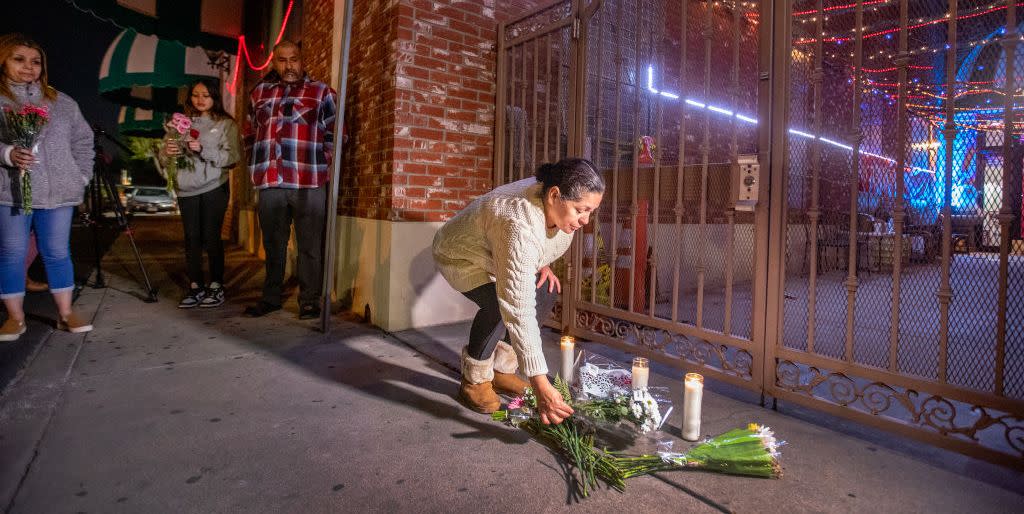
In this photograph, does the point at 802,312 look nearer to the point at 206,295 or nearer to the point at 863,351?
the point at 863,351

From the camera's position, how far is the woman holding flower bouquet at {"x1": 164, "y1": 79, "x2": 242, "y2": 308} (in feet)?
14.1

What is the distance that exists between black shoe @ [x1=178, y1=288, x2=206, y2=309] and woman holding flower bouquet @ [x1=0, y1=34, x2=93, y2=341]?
0.92 m

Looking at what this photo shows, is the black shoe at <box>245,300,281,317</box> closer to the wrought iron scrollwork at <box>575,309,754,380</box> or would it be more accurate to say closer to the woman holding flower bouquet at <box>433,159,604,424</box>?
the woman holding flower bouquet at <box>433,159,604,424</box>

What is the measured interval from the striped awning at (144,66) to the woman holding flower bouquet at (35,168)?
4.96 meters

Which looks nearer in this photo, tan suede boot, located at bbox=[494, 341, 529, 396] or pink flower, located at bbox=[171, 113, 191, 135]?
tan suede boot, located at bbox=[494, 341, 529, 396]

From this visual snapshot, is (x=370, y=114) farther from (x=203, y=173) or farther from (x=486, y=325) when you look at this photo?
(x=486, y=325)

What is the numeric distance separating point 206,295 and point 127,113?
7.49 metres

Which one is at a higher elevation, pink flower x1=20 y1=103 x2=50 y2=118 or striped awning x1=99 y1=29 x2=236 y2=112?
A: striped awning x1=99 y1=29 x2=236 y2=112

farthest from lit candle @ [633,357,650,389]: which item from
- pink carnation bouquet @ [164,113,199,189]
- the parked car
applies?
the parked car

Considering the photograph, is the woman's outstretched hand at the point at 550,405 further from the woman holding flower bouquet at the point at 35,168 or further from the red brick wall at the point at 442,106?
the woman holding flower bouquet at the point at 35,168

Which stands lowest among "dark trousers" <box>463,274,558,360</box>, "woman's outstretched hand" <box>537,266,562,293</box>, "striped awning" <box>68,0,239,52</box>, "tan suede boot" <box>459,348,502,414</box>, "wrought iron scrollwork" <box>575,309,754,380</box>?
"tan suede boot" <box>459,348,502,414</box>

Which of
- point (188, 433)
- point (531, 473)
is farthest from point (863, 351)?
point (188, 433)

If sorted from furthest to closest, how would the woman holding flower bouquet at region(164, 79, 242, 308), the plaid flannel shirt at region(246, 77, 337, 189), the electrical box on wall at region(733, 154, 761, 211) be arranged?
the woman holding flower bouquet at region(164, 79, 242, 308), the plaid flannel shirt at region(246, 77, 337, 189), the electrical box on wall at region(733, 154, 761, 211)

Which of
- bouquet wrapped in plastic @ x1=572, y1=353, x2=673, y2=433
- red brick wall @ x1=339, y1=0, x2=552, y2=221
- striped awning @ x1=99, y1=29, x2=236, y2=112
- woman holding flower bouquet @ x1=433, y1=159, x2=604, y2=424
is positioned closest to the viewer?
woman holding flower bouquet @ x1=433, y1=159, x2=604, y2=424
